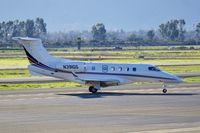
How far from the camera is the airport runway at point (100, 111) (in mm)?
28500

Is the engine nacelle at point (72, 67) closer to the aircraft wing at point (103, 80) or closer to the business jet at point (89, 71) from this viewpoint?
the business jet at point (89, 71)

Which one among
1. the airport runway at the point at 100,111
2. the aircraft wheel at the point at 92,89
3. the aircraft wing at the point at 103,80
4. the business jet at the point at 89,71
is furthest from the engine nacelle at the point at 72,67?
the airport runway at the point at 100,111

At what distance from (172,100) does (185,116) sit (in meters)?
9.11

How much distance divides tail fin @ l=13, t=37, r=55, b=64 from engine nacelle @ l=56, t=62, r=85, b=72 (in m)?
1.16

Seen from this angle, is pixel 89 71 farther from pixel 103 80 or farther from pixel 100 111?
pixel 100 111

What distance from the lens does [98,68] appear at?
48750 millimetres

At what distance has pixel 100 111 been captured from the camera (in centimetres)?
3506

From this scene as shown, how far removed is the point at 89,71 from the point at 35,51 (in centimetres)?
451

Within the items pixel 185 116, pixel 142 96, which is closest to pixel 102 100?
pixel 142 96

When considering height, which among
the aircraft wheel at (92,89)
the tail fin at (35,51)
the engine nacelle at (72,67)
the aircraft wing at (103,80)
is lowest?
the aircraft wheel at (92,89)

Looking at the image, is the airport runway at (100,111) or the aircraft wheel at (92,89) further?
the aircraft wheel at (92,89)

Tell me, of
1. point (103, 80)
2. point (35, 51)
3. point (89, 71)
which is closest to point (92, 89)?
point (103, 80)

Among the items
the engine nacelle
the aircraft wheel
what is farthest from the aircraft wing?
the aircraft wheel

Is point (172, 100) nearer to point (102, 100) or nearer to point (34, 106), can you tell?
point (102, 100)
